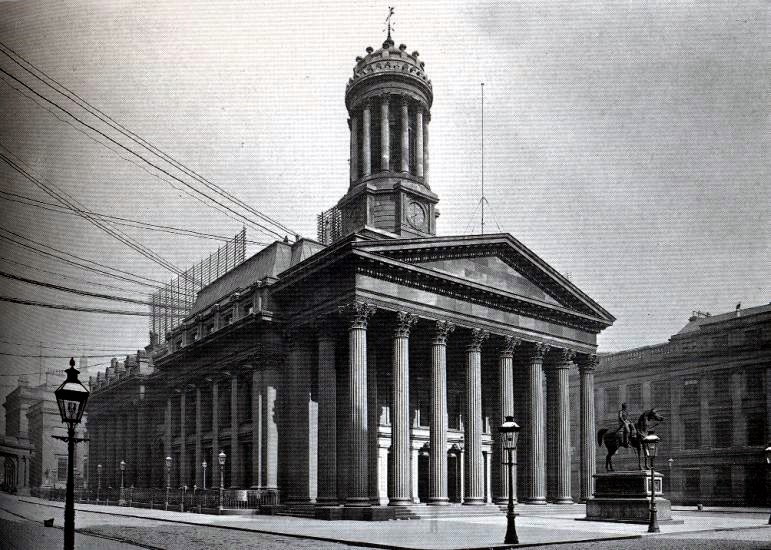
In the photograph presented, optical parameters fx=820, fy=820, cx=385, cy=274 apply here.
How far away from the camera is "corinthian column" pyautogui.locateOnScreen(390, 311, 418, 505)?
37.2 m

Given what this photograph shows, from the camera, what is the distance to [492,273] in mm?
44281

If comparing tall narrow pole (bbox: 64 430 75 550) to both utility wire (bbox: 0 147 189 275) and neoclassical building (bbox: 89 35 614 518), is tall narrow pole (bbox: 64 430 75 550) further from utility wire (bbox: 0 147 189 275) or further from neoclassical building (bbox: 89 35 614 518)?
neoclassical building (bbox: 89 35 614 518)

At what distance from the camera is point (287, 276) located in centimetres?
4234

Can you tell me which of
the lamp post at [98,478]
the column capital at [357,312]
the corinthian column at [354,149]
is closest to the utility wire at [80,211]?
the column capital at [357,312]

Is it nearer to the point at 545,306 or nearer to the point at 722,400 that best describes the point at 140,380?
the point at 545,306

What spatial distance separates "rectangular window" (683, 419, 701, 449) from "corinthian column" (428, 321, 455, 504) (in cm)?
3893

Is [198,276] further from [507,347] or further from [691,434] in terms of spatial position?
[691,434]

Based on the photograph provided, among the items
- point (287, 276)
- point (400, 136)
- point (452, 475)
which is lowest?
point (452, 475)

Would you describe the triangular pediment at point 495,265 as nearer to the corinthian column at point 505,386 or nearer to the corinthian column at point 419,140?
the corinthian column at point 505,386

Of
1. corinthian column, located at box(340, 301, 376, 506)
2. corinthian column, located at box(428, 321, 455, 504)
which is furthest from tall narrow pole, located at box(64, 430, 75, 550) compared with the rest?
corinthian column, located at box(428, 321, 455, 504)

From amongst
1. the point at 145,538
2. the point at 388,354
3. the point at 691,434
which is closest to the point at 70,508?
the point at 145,538

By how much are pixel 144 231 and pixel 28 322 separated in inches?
427

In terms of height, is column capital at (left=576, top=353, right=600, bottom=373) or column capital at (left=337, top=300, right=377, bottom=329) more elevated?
column capital at (left=337, top=300, right=377, bottom=329)

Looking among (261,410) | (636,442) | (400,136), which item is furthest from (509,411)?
(400,136)
